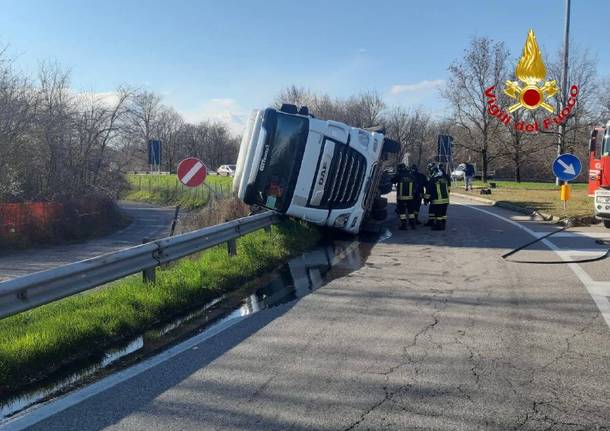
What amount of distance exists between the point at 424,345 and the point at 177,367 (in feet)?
6.86

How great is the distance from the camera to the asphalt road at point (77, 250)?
15.3 m

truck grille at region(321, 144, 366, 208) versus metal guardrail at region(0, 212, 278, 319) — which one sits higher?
truck grille at region(321, 144, 366, 208)

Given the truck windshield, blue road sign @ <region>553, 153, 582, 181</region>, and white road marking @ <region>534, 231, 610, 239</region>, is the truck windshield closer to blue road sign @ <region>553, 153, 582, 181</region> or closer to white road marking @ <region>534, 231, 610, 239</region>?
white road marking @ <region>534, 231, 610, 239</region>

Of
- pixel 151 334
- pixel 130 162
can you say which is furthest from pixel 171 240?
pixel 130 162

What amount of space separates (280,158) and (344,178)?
142cm

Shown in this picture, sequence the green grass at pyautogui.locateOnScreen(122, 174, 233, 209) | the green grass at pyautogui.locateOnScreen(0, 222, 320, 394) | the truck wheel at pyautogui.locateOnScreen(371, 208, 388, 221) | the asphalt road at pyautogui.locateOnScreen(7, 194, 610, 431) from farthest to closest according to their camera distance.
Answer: the green grass at pyautogui.locateOnScreen(122, 174, 233, 209)
the truck wheel at pyautogui.locateOnScreen(371, 208, 388, 221)
the green grass at pyautogui.locateOnScreen(0, 222, 320, 394)
the asphalt road at pyautogui.locateOnScreen(7, 194, 610, 431)

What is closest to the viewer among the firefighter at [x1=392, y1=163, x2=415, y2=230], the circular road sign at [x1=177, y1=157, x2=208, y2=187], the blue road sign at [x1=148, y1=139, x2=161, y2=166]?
the circular road sign at [x1=177, y1=157, x2=208, y2=187]

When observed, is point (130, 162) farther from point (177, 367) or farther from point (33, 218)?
point (177, 367)

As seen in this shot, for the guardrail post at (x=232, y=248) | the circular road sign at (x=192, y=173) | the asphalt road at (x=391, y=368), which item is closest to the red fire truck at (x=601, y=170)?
the asphalt road at (x=391, y=368)

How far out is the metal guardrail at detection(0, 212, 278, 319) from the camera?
4996mm

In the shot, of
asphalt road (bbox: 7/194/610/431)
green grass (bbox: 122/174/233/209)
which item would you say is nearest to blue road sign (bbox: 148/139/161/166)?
asphalt road (bbox: 7/194/610/431)

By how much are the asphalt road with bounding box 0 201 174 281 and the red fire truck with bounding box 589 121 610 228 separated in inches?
532

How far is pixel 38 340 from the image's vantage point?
16.2 ft

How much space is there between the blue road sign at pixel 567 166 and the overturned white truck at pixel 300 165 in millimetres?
6598
